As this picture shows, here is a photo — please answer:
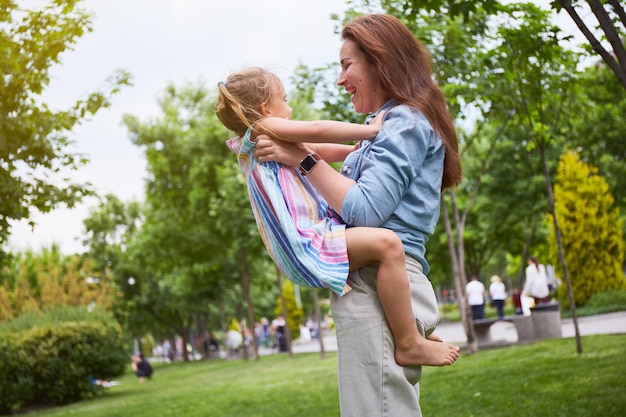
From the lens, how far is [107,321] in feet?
75.5

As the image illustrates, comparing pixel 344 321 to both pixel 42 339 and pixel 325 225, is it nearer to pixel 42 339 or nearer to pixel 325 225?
pixel 325 225

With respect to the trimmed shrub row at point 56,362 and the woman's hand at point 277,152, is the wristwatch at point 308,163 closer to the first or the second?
the woman's hand at point 277,152

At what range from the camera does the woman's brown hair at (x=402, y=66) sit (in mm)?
2730

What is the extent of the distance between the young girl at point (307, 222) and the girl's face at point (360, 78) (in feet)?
0.50

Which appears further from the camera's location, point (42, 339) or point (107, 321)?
point (107, 321)

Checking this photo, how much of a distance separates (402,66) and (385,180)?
0.48m

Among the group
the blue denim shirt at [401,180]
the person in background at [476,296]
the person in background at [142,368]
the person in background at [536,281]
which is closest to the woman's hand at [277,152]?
the blue denim shirt at [401,180]

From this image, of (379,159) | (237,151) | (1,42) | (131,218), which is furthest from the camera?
(131,218)

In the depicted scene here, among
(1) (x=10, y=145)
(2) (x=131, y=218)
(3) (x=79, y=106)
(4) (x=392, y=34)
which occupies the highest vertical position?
(2) (x=131, y=218)

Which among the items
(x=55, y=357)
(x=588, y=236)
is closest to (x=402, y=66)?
(x=55, y=357)

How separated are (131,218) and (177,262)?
42.9 ft

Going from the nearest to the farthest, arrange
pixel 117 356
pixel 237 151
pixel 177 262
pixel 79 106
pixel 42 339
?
pixel 237 151, pixel 79 106, pixel 42 339, pixel 117 356, pixel 177 262

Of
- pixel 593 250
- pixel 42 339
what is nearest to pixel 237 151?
pixel 42 339

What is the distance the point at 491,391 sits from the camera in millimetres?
9711
